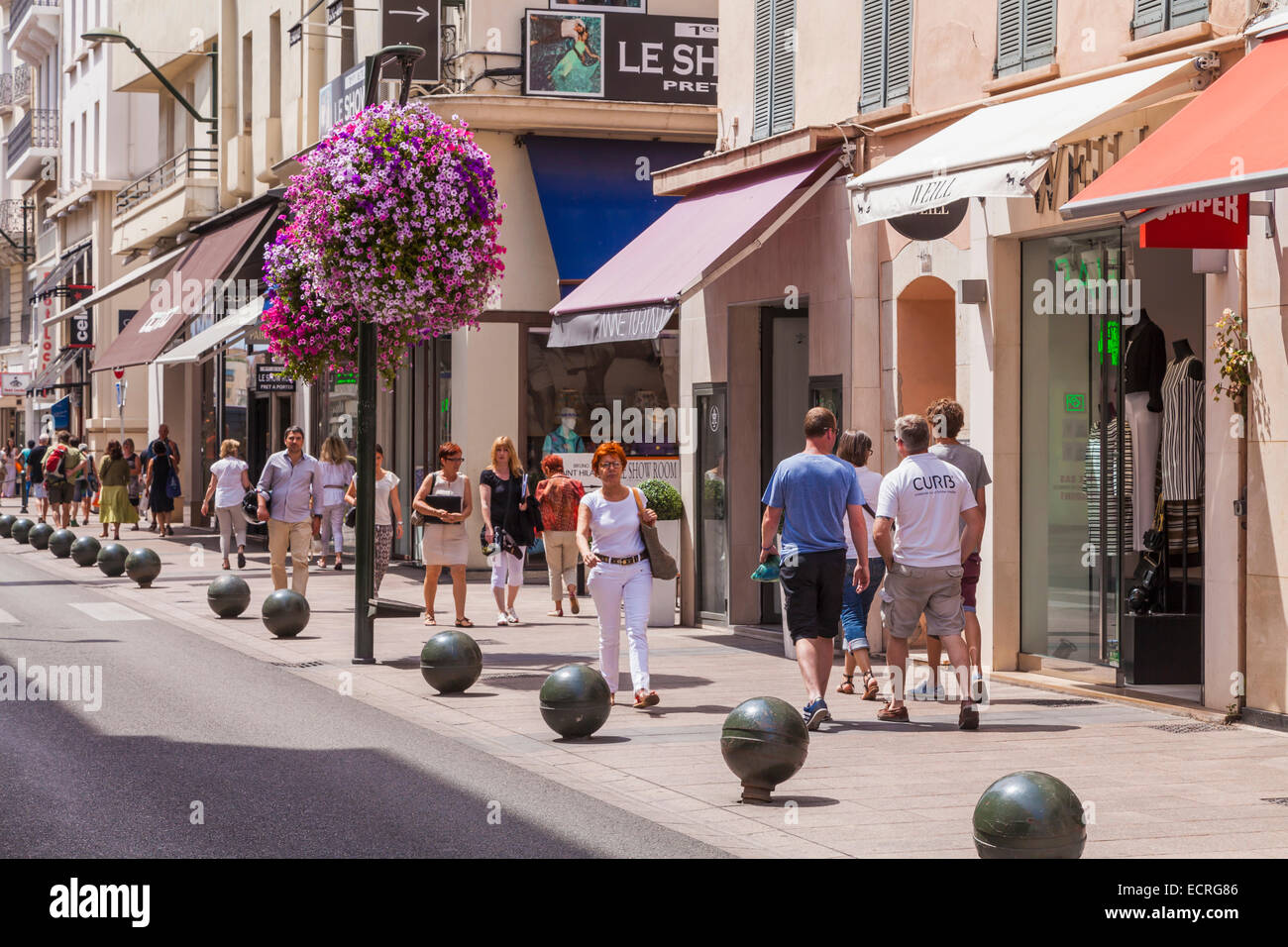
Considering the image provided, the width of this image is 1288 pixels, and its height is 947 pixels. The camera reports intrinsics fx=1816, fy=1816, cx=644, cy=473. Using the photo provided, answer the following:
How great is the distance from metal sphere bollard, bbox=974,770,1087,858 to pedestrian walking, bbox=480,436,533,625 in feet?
37.2

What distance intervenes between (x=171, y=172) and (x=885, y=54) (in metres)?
26.0

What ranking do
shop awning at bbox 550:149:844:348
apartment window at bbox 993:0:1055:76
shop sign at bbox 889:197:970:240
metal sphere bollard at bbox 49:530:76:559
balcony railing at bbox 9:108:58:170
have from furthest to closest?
balcony railing at bbox 9:108:58:170 → metal sphere bollard at bbox 49:530:76:559 → shop awning at bbox 550:149:844:348 → shop sign at bbox 889:197:970:240 → apartment window at bbox 993:0:1055:76

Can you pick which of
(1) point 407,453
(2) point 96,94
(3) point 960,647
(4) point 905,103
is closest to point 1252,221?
(3) point 960,647

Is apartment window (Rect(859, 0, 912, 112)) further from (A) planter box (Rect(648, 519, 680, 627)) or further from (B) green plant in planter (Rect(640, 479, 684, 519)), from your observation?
(A) planter box (Rect(648, 519, 680, 627))

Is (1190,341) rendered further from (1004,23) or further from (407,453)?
(407,453)

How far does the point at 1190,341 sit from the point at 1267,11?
2.53m

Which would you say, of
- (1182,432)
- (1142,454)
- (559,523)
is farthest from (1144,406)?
(559,523)

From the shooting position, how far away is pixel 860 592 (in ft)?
38.5

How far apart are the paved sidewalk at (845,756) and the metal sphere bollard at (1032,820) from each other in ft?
2.60

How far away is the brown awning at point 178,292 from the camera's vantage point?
1140 inches

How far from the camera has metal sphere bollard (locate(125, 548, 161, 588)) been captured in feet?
72.5

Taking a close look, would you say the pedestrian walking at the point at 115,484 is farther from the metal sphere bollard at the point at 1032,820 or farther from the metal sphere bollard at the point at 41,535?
the metal sphere bollard at the point at 1032,820

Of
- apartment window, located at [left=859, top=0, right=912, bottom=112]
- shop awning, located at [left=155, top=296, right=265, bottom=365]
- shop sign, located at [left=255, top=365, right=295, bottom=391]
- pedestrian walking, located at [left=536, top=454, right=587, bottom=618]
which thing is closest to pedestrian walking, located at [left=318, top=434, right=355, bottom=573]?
shop awning, located at [left=155, top=296, right=265, bottom=365]
